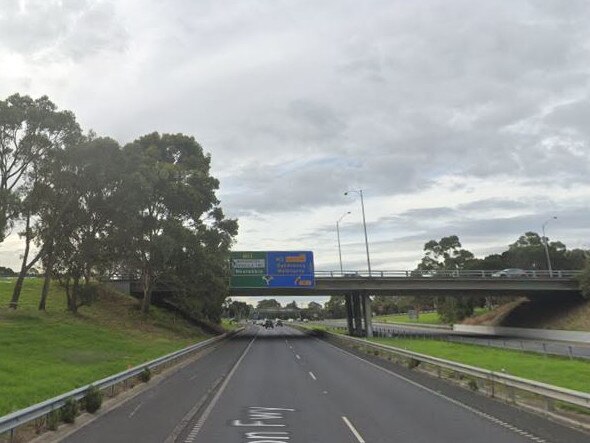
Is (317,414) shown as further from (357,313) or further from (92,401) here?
(357,313)

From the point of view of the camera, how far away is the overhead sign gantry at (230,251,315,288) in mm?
56500

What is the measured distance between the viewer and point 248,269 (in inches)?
2227

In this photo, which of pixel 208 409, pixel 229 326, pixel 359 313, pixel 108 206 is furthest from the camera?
pixel 229 326

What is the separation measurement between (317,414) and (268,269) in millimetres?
43780

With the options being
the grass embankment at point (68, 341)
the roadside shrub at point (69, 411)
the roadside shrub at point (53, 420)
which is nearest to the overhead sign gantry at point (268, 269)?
the grass embankment at point (68, 341)

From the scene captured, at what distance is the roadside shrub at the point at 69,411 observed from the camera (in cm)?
1186

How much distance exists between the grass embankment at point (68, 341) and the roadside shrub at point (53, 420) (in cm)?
139

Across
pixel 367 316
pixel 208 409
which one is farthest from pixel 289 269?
pixel 208 409

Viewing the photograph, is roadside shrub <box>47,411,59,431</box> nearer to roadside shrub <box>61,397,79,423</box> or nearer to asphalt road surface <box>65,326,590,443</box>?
roadside shrub <box>61,397,79,423</box>

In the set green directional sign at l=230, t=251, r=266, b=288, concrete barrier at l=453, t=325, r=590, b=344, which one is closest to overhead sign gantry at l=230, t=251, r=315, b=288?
green directional sign at l=230, t=251, r=266, b=288

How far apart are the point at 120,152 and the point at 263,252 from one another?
21676 millimetres

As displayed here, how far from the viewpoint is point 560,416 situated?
40.7 ft

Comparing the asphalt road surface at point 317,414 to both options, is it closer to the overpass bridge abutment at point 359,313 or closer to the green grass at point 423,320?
the overpass bridge abutment at point 359,313

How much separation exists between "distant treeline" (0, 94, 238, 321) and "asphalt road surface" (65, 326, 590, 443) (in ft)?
66.4
